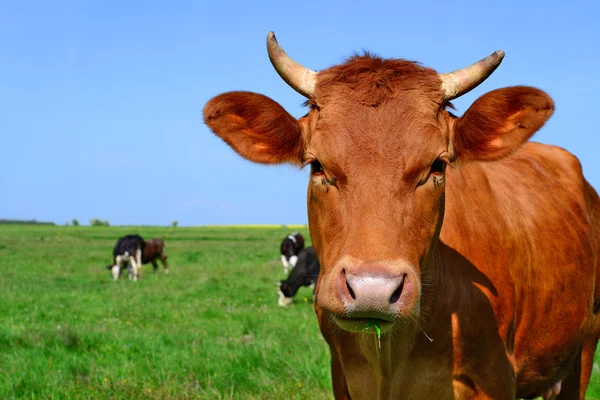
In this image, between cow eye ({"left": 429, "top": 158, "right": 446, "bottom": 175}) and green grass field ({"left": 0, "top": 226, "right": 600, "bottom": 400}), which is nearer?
cow eye ({"left": 429, "top": 158, "right": 446, "bottom": 175})

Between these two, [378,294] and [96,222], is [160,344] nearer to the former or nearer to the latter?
[378,294]

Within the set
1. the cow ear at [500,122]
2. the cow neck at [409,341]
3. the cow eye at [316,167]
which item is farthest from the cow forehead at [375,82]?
the cow neck at [409,341]

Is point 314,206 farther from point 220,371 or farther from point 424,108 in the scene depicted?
point 220,371

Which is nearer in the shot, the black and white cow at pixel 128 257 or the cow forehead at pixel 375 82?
the cow forehead at pixel 375 82

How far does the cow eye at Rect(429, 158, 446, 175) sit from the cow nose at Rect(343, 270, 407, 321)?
73 centimetres

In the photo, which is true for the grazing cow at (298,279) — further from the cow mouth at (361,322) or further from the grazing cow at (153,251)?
the cow mouth at (361,322)

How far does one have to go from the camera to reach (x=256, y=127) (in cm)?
364

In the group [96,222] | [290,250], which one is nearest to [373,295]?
[290,250]

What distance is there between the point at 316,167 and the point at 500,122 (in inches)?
40.6

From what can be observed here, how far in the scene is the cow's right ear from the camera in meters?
3.56

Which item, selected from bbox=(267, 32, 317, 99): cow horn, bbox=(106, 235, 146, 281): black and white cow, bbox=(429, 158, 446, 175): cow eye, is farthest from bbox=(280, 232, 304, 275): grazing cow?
bbox=(429, 158, 446, 175): cow eye

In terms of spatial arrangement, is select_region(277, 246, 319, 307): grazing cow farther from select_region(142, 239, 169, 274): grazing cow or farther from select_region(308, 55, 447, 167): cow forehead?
select_region(308, 55, 447, 167): cow forehead

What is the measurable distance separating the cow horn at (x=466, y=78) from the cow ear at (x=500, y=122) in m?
0.09

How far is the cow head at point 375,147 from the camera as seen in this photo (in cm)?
281
